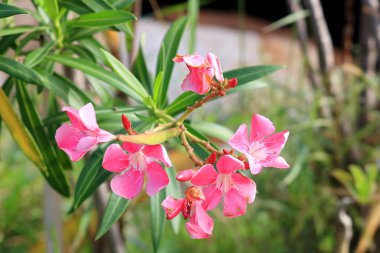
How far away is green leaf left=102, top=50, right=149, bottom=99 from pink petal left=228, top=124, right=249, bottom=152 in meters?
0.19

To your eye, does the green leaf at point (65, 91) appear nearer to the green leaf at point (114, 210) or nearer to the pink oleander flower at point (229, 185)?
the green leaf at point (114, 210)

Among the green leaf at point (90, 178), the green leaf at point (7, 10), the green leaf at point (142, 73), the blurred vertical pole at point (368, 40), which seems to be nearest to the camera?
the green leaf at point (7, 10)

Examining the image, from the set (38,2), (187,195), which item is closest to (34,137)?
(38,2)

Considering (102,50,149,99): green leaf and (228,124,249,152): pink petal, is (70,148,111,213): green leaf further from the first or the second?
(228,124,249,152): pink petal

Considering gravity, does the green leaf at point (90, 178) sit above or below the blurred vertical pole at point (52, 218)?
above

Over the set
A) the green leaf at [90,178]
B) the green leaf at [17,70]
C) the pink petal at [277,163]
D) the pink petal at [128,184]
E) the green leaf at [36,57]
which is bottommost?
the green leaf at [90,178]

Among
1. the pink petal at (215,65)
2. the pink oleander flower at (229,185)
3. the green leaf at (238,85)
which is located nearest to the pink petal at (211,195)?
the pink oleander flower at (229,185)

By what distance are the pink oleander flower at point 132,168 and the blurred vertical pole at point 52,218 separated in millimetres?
760

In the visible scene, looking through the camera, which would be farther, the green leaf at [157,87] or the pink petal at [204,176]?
the green leaf at [157,87]

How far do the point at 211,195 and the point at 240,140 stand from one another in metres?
0.06

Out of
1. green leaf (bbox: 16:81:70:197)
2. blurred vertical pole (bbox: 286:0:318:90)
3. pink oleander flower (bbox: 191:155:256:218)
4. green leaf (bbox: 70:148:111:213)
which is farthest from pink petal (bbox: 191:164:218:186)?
blurred vertical pole (bbox: 286:0:318:90)

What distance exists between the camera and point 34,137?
94cm

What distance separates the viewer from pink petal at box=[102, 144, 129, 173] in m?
0.65

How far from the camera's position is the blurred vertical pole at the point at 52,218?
141 cm
